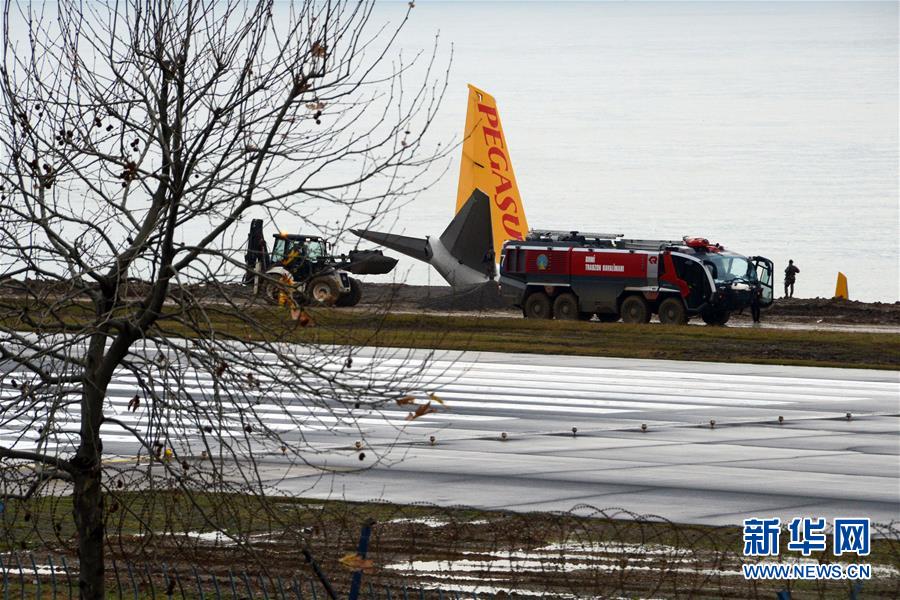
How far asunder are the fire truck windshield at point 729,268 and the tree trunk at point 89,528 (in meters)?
37.0

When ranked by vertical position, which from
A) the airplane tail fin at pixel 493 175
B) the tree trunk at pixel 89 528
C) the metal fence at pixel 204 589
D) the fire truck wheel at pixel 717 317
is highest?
the airplane tail fin at pixel 493 175

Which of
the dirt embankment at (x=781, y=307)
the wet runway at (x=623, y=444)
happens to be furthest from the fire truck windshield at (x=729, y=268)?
the wet runway at (x=623, y=444)

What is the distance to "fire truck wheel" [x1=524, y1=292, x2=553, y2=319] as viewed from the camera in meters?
45.9

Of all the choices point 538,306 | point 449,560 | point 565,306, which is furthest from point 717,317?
point 449,560

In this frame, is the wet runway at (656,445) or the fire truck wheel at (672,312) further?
the fire truck wheel at (672,312)

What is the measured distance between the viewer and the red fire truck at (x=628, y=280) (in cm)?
4447

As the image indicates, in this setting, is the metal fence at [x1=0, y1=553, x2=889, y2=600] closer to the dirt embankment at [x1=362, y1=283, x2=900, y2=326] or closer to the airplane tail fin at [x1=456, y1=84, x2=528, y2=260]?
the dirt embankment at [x1=362, y1=283, x2=900, y2=326]

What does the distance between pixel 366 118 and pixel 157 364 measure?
17113 cm

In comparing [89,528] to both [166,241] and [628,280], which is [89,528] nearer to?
[166,241]

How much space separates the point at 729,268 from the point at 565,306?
512cm

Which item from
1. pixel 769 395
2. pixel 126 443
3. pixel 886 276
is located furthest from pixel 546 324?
pixel 886 276

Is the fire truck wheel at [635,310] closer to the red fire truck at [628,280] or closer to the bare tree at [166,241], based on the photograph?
the red fire truck at [628,280]

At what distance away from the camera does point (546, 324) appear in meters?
43.9

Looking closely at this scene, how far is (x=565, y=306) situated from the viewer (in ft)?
150
